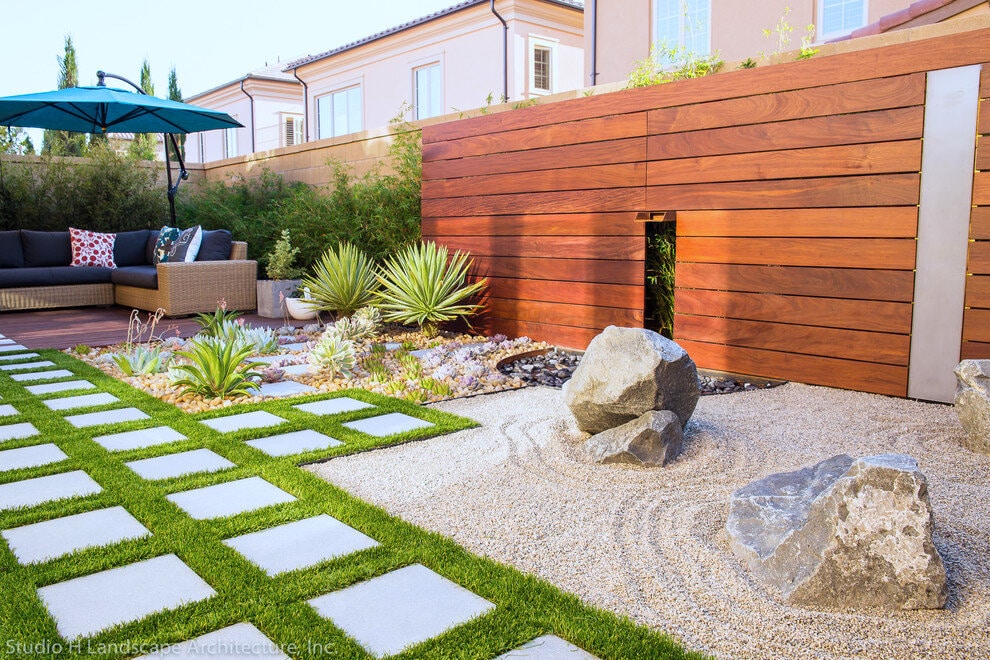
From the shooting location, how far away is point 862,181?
12.8ft

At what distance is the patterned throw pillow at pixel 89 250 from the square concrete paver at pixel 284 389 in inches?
199

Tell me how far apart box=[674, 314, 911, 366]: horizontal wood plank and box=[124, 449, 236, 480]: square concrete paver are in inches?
121

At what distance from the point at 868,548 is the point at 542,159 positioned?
435 cm

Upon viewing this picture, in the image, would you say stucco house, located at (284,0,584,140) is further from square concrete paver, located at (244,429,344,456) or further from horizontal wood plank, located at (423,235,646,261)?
square concrete paver, located at (244,429,344,456)

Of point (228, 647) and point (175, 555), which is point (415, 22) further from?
point (228, 647)

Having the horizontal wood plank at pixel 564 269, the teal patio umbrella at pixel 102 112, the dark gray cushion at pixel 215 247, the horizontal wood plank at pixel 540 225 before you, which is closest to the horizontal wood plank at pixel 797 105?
the horizontal wood plank at pixel 540 225

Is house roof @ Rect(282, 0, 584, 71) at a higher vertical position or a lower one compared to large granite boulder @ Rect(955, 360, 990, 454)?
higher

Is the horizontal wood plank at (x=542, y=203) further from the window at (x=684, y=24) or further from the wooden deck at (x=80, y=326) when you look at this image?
the window at (x=684, y=24)

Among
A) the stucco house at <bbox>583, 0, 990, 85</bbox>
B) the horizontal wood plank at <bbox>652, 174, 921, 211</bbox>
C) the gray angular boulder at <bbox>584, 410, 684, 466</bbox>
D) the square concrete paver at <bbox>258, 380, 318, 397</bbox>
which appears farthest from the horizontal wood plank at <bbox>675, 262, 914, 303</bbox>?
the stucco house at <bbox>583, 0, 990, 85</bbox>

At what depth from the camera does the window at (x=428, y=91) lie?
13.9 meters

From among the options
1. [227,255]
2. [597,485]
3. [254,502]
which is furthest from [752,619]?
[227,255]

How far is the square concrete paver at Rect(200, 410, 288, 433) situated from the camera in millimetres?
3312

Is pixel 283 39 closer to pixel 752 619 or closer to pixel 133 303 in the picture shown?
pixel 133 303

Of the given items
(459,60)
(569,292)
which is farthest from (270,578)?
(459,60)
